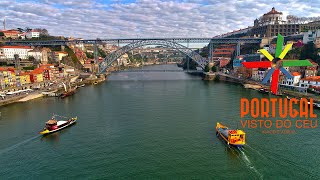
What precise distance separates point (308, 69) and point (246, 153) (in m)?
18.4

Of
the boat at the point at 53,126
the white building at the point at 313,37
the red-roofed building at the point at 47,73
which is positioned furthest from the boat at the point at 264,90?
the red-roofed building at the point at 47,73

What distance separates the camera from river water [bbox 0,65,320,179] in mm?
8656

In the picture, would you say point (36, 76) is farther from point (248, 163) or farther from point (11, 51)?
point (248, 163)

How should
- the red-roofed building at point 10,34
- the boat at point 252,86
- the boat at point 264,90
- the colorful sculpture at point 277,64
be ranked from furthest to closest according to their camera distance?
the red-roofed building at point 10,34
the boat at point 252,86
the boat at point 264,90
the colorful sculpture at point 277,64

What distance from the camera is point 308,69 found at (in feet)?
79.2

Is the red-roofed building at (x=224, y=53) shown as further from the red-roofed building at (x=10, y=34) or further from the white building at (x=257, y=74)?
the red-roofed building at (x=10, y=34)

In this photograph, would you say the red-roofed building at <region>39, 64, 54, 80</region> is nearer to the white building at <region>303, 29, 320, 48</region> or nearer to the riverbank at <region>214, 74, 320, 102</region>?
the riverbank at <region>214, 74, 320, 102</region>

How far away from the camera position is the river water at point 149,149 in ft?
28.4

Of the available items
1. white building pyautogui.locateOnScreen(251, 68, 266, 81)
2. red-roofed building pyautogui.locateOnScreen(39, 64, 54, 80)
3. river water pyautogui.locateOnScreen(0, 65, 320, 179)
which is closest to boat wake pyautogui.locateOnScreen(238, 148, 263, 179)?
river water pyautogui.locateOnScreen(0, 65, 320, 179)

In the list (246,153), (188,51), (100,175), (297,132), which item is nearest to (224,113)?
(297,132)

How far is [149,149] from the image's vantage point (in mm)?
10477

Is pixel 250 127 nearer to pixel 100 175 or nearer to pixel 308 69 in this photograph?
pixel 100 175

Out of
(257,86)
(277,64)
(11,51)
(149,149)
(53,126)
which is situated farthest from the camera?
(11,51)

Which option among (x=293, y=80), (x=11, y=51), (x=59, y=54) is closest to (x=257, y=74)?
(x=293, y=80)
